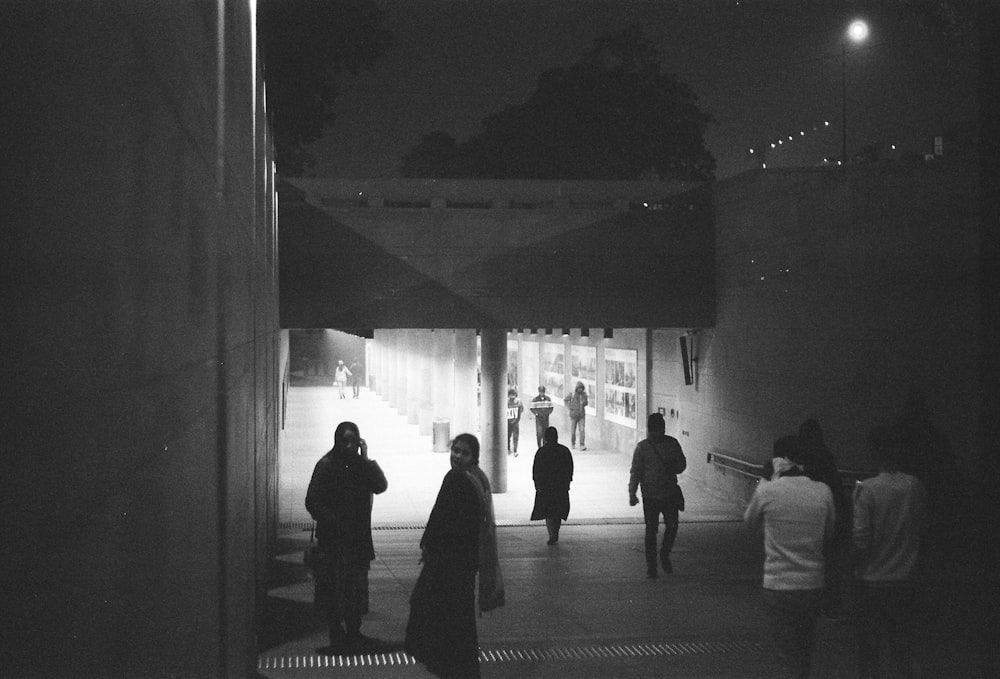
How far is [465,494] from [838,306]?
10.9m

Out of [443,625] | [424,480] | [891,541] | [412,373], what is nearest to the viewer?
[891,541]

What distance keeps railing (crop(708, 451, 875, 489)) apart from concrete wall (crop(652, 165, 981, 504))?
0.17m

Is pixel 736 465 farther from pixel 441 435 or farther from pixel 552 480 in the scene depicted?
pixel 441 435

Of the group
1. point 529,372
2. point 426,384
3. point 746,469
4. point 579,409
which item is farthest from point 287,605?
point 529,372

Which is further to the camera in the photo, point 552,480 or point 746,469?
point 746,469

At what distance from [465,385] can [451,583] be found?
1864cm

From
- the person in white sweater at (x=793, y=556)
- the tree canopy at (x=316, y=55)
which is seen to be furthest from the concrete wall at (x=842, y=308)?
the tree canopy at (x=316, y=55)

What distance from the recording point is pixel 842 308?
632 inches

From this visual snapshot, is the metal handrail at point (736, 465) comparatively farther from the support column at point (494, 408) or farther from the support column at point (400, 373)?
the support column at point (400, 373)

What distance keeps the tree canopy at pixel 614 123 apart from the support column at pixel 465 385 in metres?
26.9

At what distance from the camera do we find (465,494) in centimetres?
656

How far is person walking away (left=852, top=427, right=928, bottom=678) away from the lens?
6215 mm

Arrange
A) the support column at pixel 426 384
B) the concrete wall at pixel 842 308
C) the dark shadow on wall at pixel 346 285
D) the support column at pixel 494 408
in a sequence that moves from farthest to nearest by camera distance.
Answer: the support column at pixel 426 384
the support column at pixel 494 408
the dark shadow on wall at pixel 346 285
the concrete wall at pixel 842 308

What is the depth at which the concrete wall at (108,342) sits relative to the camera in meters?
1.60
